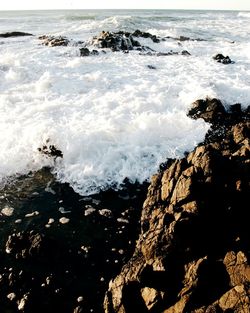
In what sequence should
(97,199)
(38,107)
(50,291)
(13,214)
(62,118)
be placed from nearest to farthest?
(50,291) → (13,214) → (97,199) → (62,118) → (38,107)

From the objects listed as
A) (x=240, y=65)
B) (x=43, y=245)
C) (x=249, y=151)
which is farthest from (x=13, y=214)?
(x=240, y=65)

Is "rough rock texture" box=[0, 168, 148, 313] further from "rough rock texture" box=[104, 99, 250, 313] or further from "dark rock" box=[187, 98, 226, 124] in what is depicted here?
"dark rock" box=[187, 98, 226, 124]

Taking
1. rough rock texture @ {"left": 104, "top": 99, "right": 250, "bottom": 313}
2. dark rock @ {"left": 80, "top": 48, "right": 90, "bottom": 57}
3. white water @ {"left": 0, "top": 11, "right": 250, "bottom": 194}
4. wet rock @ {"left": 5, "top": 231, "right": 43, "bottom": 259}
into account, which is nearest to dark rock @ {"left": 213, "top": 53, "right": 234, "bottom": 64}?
white water @ {"left": 0, "top": 11, "right": 250, "bottom": 194}

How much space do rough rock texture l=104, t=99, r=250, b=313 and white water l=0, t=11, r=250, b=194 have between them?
9.35 ft

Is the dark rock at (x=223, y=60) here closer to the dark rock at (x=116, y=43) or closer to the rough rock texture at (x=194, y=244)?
the dark rock at (x=116, y=43)

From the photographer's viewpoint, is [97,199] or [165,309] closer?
[165,309]

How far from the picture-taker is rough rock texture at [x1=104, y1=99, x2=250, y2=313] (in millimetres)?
5633

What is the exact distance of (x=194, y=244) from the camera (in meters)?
6.67

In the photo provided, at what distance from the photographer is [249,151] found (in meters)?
8.34

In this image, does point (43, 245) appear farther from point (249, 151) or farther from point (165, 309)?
point (249, 151)

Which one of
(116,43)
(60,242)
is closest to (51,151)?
(60,242)

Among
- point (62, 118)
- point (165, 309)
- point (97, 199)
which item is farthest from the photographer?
point (62, 118)

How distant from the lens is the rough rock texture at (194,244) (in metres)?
5.63

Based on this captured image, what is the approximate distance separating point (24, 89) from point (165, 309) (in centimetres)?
1369
